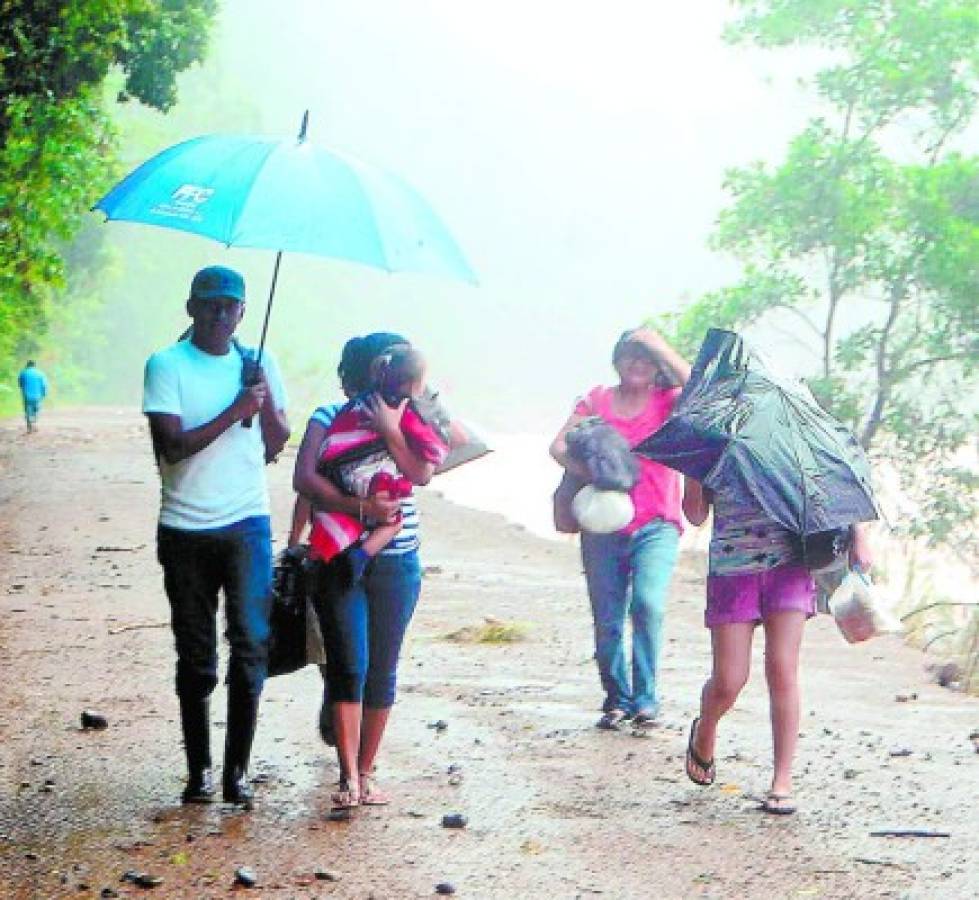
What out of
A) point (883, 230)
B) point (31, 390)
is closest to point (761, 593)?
point (883, 230)

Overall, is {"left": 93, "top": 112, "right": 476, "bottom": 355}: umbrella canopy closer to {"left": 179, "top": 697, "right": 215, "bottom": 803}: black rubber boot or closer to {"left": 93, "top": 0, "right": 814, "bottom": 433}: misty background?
{"left": 179, "top": 697, "right": 215, "bottom": 803}: black rubber boot

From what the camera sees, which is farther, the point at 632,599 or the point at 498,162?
the point at 498,162

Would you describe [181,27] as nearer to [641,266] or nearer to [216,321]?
[216,321]

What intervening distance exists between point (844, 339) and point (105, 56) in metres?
8.88

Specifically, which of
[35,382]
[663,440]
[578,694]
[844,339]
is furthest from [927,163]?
[35,382]

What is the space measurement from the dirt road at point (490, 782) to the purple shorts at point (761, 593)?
732mm

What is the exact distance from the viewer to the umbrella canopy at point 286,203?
583 centimetres

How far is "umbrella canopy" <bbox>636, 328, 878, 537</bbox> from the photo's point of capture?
226 inches

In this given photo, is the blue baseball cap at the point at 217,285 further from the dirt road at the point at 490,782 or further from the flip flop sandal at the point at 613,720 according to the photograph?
the flip flop sandal at the point at 613,720

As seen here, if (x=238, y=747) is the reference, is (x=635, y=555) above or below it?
above

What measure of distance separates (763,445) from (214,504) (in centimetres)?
188

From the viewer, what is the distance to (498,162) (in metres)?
133

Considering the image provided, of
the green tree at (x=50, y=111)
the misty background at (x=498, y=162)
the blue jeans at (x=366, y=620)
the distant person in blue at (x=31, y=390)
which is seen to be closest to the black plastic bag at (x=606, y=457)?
the blue jeans at (x=366, y=620)

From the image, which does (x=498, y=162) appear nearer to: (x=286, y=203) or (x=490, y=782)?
(x=490, y=782)
